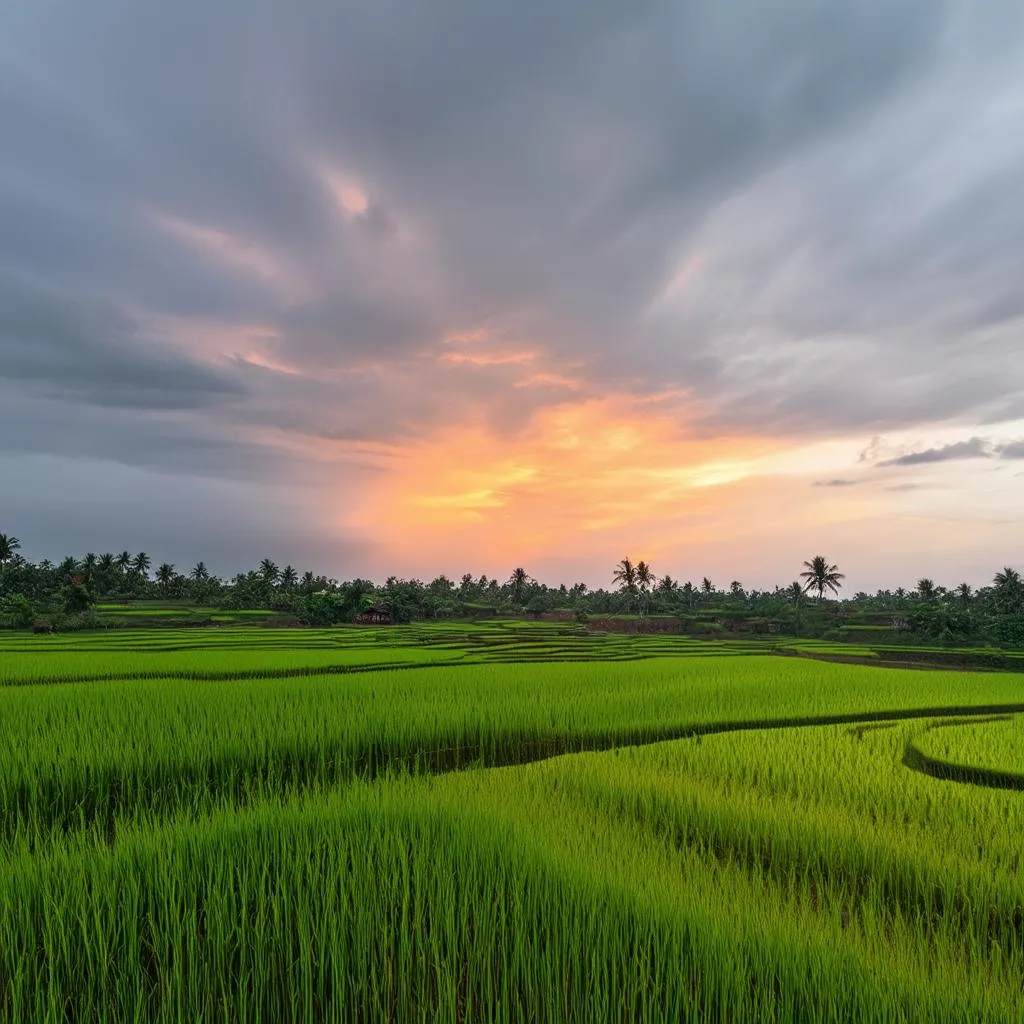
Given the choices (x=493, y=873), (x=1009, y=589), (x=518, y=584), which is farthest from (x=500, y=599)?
(x=493, y=873)

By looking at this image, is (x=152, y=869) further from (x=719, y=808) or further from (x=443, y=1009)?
(x=719, y=808)

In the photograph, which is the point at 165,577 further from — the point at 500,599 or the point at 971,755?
the point at 971,755

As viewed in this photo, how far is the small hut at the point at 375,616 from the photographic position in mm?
51438

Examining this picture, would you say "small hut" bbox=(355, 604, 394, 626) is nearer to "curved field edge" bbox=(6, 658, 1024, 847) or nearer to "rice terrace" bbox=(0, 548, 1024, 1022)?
"curved field edge" bbox=(6, 658, 1024, 847)

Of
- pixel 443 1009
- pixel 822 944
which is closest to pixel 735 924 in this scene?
pixel 822 944

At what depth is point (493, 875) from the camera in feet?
11.4

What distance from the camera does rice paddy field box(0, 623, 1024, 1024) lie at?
259cm

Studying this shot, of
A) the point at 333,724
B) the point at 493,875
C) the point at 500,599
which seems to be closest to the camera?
the point at 493,875

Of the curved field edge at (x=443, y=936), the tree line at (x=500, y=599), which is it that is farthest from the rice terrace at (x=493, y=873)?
the tree line at (x=500, y=599)

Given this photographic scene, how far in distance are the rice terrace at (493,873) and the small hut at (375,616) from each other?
143 feet

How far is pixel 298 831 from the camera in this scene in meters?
4.01

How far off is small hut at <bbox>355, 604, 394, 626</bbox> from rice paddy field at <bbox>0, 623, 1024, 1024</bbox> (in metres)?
44.1

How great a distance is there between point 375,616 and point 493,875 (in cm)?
5134

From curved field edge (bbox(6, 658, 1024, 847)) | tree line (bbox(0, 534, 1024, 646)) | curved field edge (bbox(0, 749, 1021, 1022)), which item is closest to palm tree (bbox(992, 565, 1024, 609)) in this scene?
tree line (bbox(0, 534, 1024, 646))
